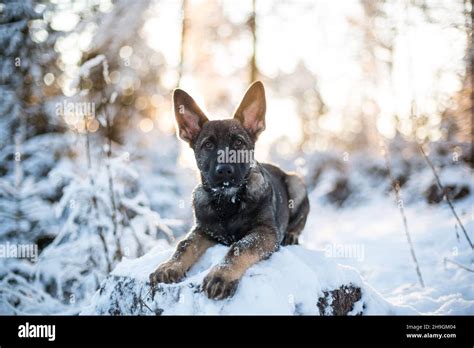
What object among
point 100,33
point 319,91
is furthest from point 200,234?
point 319,91

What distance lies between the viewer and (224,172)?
3947mm

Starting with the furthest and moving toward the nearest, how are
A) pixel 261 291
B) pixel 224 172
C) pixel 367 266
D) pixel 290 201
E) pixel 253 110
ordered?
1. pixel 367 266
2. pixel 290 201
3. pixel 253 110
4. pixel 224 172
5. pixel 261 291

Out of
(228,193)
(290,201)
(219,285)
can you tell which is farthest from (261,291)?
(290,201)

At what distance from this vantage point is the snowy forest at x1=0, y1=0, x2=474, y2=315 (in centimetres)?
430

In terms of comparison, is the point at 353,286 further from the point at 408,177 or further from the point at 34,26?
the point at 408,177

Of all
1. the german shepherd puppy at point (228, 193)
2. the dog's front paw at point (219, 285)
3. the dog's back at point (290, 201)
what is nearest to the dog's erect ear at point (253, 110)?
the german shepherd puppy at point (228, 193)

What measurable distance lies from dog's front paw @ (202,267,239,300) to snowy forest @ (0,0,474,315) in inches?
3.2

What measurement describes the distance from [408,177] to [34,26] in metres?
9.07

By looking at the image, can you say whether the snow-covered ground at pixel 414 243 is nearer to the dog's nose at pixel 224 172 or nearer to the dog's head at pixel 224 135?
the dog's head at pixel 224 135

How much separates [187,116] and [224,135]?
496mm

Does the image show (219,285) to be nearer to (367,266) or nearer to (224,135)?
(224,135)

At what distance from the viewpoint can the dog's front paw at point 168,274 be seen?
12.1ft

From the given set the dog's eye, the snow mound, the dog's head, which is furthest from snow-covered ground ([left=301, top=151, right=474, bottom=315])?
the dog's eye

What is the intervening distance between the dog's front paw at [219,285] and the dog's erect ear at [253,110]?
171 centimetres
